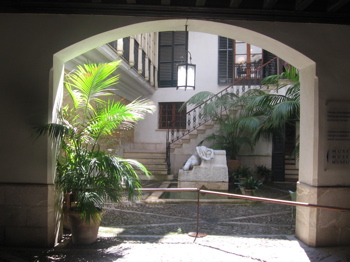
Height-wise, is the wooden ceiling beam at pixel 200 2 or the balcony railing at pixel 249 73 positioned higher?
the balcony railing at pixel 249 73

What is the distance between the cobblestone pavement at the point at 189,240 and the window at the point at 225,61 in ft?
23.9

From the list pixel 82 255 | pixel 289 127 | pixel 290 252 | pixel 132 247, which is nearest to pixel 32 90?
pixel 82 255

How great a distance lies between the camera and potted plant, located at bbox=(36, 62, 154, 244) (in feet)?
11.6

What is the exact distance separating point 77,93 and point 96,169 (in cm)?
113

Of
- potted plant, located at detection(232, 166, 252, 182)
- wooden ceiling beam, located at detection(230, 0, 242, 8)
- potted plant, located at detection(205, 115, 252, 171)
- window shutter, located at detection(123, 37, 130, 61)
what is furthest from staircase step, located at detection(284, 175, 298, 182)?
wooden ceiling beam, located at detection(230, 0, 242, 8)

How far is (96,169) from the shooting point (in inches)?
142

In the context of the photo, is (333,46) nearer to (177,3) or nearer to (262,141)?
(177,3)

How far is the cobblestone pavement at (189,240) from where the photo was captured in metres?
3.43

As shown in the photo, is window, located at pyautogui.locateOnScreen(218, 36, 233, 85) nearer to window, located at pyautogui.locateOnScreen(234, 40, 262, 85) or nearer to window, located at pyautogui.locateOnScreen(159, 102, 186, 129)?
window, located at pyautogui.locateOnScreen(234, 40, 262, 85)

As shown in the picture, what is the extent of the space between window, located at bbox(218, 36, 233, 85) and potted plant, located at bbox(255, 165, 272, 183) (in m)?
4.17

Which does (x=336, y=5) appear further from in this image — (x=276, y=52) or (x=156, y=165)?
(x=156, y=165)

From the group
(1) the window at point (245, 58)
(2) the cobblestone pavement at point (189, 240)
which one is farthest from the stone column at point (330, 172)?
(1) the window at point (245, 58)

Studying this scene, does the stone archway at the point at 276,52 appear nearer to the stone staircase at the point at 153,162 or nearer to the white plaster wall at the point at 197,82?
the stone staircase at the point at 153,162

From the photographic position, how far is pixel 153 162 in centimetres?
1020
